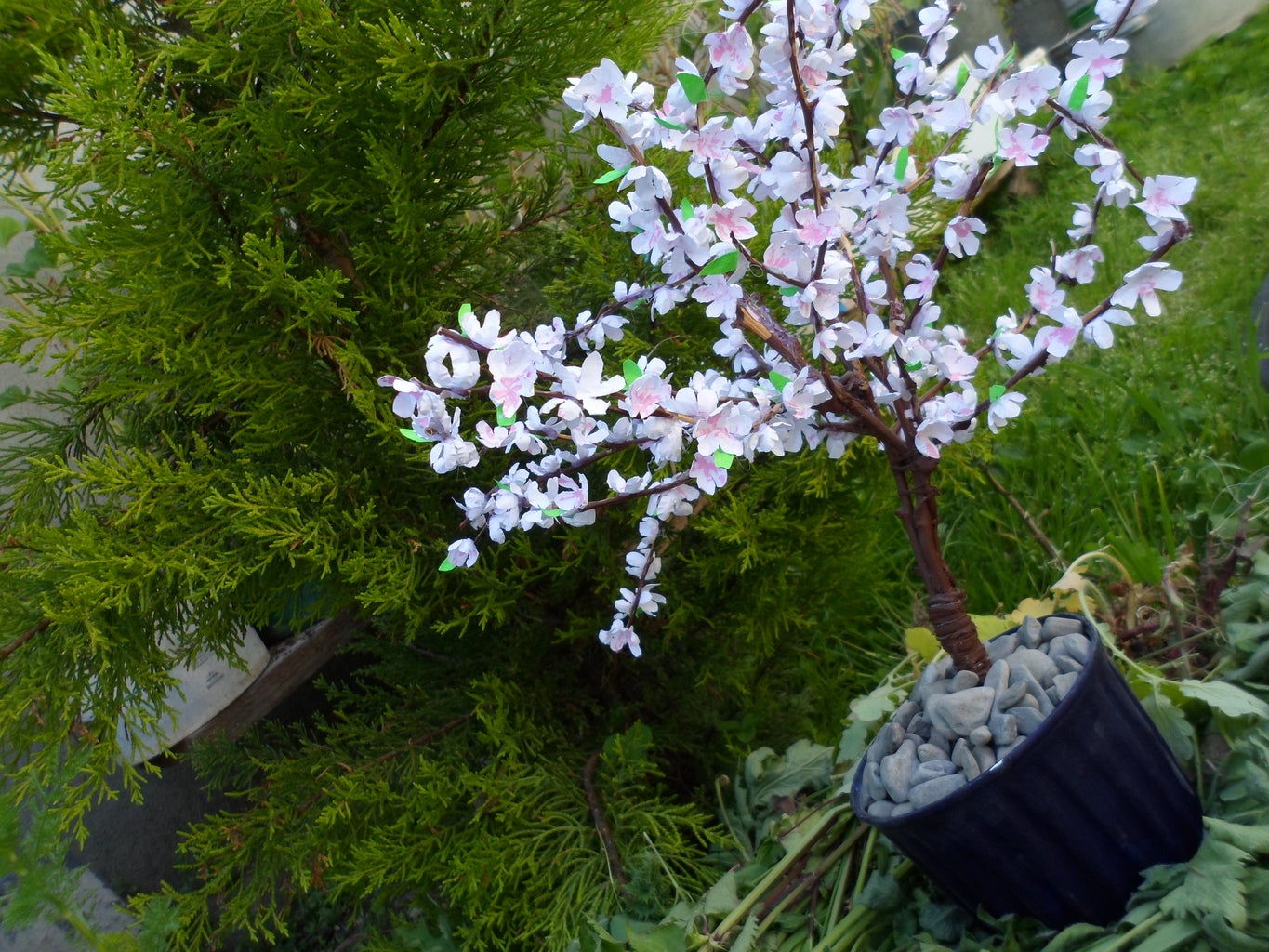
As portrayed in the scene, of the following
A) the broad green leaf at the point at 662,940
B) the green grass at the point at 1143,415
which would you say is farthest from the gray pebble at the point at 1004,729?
the green grass at the point at 1143,415

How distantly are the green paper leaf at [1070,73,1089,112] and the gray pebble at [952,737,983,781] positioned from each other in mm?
632

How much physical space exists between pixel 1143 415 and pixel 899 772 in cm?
166

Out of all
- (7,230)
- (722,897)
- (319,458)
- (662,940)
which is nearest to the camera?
(662,940)

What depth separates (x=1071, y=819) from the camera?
0.96 meters

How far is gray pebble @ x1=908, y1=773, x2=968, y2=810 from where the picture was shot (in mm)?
960

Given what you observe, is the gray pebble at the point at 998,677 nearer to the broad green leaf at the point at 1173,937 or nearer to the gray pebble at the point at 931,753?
the gray pebble at the point at 931,753

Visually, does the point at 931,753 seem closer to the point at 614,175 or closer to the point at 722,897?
the point at 722,897

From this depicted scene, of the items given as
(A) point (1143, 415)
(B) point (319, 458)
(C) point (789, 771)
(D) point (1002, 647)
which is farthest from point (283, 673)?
(A) point (1143, 415)

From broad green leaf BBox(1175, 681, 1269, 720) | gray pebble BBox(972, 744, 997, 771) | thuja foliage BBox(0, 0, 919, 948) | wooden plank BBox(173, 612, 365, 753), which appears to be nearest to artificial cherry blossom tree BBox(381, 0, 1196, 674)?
gray pebble BBox(972, 744, 997, 771)

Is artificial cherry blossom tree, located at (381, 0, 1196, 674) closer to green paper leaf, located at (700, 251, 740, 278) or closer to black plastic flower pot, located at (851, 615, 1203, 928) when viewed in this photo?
green paper leaf, located at (700, 251, 740, 278)

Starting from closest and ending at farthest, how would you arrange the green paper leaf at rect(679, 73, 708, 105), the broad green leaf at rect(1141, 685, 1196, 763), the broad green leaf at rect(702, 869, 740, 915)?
the green paper leaf at rect(679, 73, 708, 105) → the broad green leaf at rect(1141, 685, 1196, 763) → the broad green leaf at rect(702, 869, 740, 915)

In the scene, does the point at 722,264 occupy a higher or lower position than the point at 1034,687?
higher

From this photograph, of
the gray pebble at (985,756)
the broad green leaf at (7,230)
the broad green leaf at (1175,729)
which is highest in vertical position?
the broad green leaf at (7,230)

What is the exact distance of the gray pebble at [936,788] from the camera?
0.96m
